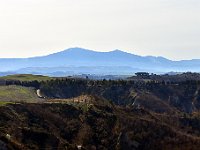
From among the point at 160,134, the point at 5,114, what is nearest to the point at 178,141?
the point at 160,134

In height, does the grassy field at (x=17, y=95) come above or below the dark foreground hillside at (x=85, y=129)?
above

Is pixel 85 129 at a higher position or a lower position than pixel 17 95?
lower

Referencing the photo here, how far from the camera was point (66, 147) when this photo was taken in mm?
100750

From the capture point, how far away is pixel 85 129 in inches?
4717

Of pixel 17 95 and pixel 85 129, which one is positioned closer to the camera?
pixel 85 129

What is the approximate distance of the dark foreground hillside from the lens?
332 feet

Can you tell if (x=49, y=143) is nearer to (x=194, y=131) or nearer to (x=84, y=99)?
(x=84, y=99)

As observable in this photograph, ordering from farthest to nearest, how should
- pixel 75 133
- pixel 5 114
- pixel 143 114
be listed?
1. pixel 143 114
2. pixel 75 133
3. pixel 5 114

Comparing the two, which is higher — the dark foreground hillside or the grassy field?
the grassy field

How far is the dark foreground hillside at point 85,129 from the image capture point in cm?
10119

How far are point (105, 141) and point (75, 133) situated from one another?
8567 millimetres

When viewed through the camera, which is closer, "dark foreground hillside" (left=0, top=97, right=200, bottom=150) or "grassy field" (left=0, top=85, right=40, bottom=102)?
"dark foreground hillside" (left=0, top=97, right=200, bottom=150)

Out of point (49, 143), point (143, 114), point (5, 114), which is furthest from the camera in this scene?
point (143, 114)

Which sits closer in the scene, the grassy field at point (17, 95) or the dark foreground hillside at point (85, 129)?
the dark foreground hillside at point (85, 129)
